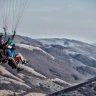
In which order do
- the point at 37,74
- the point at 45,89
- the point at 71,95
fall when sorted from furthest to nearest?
the point at 37,74 < the point at 45,89 < the point at 71,95

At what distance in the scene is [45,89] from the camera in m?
134

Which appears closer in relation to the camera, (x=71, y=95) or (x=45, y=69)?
(x=71, y=95)

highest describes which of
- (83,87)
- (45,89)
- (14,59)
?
(14,59)

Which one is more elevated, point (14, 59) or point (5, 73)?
point (14, 59)

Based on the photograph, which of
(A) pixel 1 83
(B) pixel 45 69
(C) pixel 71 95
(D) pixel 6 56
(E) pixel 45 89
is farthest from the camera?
(B) pixel 45 69

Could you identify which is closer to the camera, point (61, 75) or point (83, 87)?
point (83, 87)

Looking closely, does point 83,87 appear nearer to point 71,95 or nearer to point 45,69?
point 71,95

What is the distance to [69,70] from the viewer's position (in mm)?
190375

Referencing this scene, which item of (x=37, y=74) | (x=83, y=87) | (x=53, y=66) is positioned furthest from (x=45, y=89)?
(x=53, y=66)

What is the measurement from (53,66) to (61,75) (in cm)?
1174

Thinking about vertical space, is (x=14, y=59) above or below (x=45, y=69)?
above

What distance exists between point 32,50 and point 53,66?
19.4m

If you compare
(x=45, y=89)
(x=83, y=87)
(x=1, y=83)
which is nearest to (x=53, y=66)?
(x=45, y=89)

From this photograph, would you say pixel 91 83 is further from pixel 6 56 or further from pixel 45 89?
pixel 6 56
